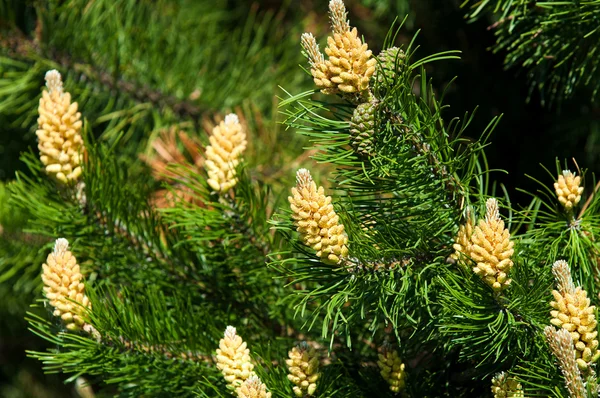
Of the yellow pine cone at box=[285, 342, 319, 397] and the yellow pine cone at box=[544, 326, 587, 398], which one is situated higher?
the yellow pine cone at box=[544, 326, 587, 398]

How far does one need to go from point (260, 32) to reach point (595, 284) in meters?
0.74

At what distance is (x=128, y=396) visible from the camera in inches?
26.3

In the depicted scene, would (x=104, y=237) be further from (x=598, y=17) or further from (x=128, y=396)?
(x=598, y=17)

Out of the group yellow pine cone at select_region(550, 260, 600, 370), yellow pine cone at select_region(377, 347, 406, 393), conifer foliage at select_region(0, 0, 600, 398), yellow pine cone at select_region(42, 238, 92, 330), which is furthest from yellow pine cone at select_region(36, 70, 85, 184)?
yellow pine cone at select_region(550, 260, 600, 370)

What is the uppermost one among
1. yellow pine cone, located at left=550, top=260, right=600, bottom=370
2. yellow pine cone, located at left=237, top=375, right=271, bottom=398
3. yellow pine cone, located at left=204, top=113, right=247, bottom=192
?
yellow pine cone, located at left=550, top=260, right=600, bottom=370

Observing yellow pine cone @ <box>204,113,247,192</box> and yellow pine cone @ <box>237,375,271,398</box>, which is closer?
yellow pine cone @ <box>237,375,271,398</box>

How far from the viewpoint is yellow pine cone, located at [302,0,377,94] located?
0.49m

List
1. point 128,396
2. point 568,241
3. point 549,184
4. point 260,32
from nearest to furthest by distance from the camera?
1. point 568,241
2. point 128,396
3. point 549,184
4. point 260,32

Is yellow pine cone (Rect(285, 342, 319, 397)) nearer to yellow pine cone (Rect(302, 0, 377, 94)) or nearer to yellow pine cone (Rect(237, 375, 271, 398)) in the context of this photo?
yellow pine cone (Rect(237, 375, 271, 398))

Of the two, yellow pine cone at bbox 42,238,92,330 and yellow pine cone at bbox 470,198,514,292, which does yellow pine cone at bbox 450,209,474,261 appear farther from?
yellow pine cone at bbox 42,238,92,330

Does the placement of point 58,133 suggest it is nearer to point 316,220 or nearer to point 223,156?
point 223,156

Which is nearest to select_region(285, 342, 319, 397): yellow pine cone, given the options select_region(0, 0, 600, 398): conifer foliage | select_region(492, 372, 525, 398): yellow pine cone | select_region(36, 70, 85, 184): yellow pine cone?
select_region(0, 0, 600, 398): conifer foliage

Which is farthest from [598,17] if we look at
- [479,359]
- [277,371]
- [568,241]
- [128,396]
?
[128,396]

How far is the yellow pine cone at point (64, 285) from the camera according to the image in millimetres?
582
